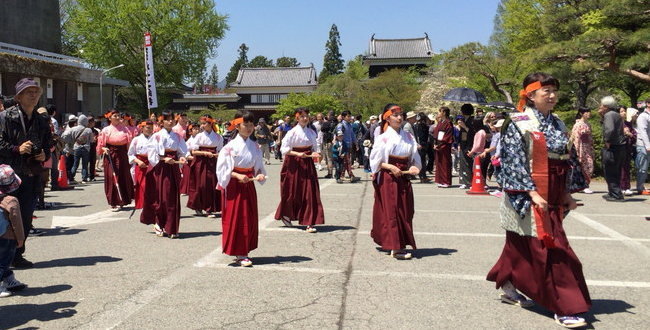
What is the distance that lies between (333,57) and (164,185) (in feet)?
313

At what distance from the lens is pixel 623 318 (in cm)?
456

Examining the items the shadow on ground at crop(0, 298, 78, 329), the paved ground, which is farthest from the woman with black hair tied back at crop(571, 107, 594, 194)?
the shadow on ground at crop(0, 298, 78, 329)

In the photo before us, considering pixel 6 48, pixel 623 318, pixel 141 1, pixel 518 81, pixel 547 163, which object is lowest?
pixel 623 318

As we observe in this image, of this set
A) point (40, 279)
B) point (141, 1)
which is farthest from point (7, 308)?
point (141, 1)

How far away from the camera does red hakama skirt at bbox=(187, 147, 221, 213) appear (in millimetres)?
10250

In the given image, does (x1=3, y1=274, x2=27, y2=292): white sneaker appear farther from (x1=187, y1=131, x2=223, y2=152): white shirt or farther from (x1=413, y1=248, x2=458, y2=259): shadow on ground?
(x1=187, y1=131, x2=223, y2=152): white shirt

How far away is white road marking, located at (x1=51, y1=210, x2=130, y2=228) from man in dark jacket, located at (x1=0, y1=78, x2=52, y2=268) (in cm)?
306

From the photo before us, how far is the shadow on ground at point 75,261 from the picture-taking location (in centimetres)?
641

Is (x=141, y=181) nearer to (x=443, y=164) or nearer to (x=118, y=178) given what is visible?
(x=118, y=178)

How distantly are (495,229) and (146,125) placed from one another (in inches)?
231

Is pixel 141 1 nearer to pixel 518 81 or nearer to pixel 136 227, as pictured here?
pixel 518 81

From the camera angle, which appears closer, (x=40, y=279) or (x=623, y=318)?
(x=623, y=318)

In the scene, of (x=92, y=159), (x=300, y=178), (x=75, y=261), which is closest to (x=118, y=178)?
(x=300, y=178)

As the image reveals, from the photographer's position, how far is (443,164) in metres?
14.4
